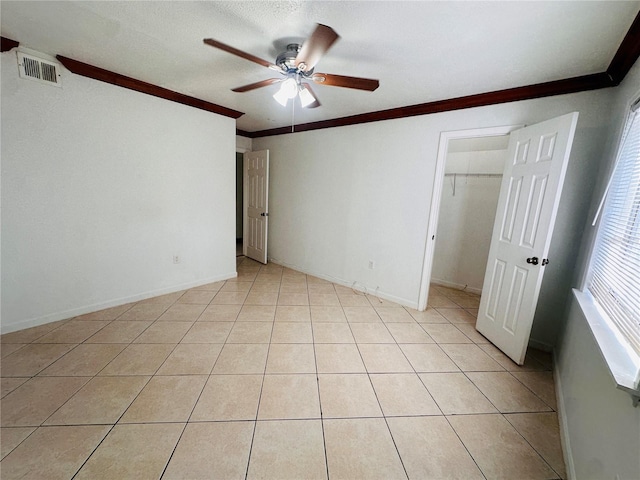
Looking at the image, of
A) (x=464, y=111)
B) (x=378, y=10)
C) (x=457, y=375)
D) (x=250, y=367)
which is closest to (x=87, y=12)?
(x=378, y=10)

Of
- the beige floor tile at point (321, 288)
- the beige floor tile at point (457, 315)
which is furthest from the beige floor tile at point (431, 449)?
the beige floor tile at point (321, 288)

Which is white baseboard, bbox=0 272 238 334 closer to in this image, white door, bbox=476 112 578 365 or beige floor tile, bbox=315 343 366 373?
beige floor tile, bbox=315 343 366 373

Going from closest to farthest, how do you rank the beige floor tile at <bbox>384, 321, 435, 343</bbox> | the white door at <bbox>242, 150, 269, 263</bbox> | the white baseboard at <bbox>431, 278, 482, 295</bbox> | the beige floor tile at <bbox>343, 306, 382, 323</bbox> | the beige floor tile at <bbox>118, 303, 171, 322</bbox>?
1. the beige floor tile at <bbox>384, 321, 435, 343</bbox>
2. the beige floor tile at <bbox>118, 303, 171, 322</bbox>
3. the beige floor tile at <bbox>343, 306, 382, 323</bbox>
4. the white baseboard at <bbox>431, 278, 482, 295</bbox>
5. the white door at <bbox>242, 150, 269, 263</bbox>

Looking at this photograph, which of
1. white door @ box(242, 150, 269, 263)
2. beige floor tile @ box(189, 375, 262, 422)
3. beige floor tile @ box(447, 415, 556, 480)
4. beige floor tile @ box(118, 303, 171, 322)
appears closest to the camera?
beige floor tile @ box(447, 415, 556, 480)

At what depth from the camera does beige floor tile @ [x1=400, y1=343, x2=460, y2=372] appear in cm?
193

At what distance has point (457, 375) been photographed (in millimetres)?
1858

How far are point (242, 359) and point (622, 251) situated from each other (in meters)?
2.50

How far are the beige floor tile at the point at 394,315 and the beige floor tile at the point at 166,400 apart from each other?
6.12ft

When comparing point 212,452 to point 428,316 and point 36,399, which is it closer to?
point 36,399

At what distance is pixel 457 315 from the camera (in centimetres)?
284

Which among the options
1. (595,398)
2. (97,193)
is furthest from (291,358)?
(97,193)

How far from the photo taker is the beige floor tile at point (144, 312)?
2418 millimetres

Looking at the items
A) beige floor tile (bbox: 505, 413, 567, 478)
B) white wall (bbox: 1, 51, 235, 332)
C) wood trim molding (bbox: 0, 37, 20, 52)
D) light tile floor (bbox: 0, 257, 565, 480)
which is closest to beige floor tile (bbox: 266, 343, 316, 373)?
light tile floor (bbox: 0, 257, 565, 480)

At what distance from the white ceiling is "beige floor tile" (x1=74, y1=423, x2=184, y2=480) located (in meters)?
2.40
